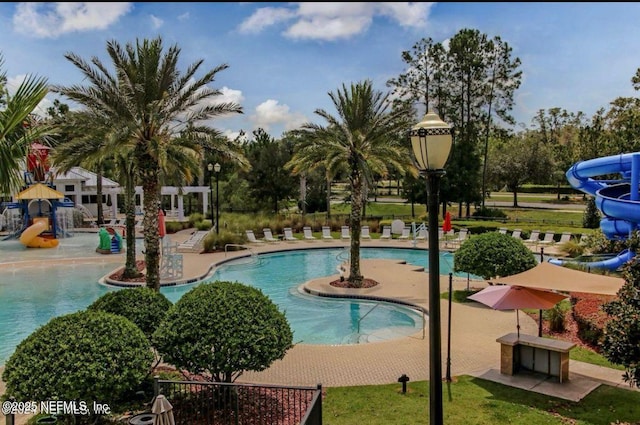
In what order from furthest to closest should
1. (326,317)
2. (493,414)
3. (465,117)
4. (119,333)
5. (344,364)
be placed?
(465,117)
(326,317)
(344,364)
(493,414)
(119,333)

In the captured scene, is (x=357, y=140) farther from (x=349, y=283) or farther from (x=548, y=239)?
(x=548, y=239)

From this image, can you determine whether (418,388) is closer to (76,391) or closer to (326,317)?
(76,391)

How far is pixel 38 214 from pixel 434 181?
36.4 meters

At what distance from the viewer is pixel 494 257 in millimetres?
17359

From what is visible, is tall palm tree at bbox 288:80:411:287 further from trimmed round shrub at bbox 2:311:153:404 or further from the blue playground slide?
trimmed round shrub at bbox 2:311:153:404

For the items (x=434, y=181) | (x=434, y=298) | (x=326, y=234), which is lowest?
(x=326, y=234)

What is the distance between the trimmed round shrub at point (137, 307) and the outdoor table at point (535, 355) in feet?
22.6

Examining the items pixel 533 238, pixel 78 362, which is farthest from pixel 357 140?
pixel 533 238

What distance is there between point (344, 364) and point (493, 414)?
3721mm

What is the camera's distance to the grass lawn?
839cm

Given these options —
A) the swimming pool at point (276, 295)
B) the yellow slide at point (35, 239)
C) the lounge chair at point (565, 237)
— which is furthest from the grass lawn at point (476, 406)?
the yellow slide at point (35, 239)

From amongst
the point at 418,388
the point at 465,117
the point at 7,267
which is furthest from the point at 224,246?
the point at 465,117

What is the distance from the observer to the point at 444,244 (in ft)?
103

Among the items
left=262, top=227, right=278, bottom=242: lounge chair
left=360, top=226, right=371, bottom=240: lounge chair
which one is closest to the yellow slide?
left=262, top=227, right=278, bottom=242: lounge chair
